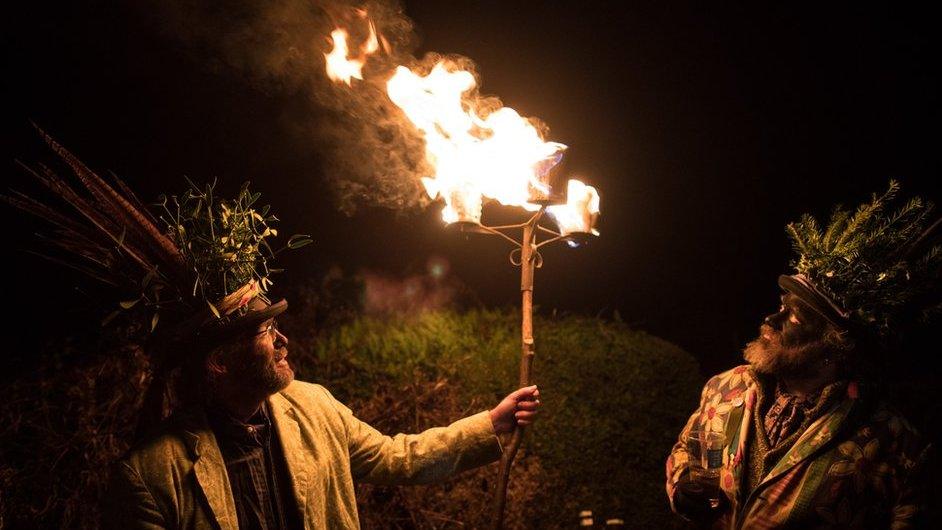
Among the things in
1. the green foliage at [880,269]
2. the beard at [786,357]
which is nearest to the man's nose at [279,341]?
the beard at [786,357]

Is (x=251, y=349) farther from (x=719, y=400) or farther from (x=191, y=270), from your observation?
(x=719, y=400)

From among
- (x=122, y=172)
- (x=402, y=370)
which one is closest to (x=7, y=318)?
(x=122, y=172)

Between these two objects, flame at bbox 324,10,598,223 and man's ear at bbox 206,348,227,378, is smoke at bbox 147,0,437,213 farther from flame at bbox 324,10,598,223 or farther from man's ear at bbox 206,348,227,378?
man's ear at bbox 206,348,227,378

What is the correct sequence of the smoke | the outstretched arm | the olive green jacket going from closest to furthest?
the olive green jacket, the outstretched arm, the smoke

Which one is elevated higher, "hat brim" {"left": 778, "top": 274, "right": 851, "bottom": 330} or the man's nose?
"hat brim" {"left": 778, "top": 274, "right": 851, "bottom": 330}

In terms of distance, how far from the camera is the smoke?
4785 mm

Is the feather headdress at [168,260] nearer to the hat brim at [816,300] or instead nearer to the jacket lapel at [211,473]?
the jacket lapel at [211,473]

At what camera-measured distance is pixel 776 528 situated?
3.14 m

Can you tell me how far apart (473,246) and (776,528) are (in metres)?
6.81

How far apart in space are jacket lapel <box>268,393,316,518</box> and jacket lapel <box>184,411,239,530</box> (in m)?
0.29

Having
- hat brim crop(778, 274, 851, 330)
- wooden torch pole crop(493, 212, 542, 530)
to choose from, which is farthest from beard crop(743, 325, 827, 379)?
wooden torch pole crop(493, 212, 542, 530)

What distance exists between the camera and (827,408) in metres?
3.30

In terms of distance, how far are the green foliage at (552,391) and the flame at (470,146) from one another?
225 centimetres

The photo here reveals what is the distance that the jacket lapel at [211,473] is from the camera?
8.38ft
